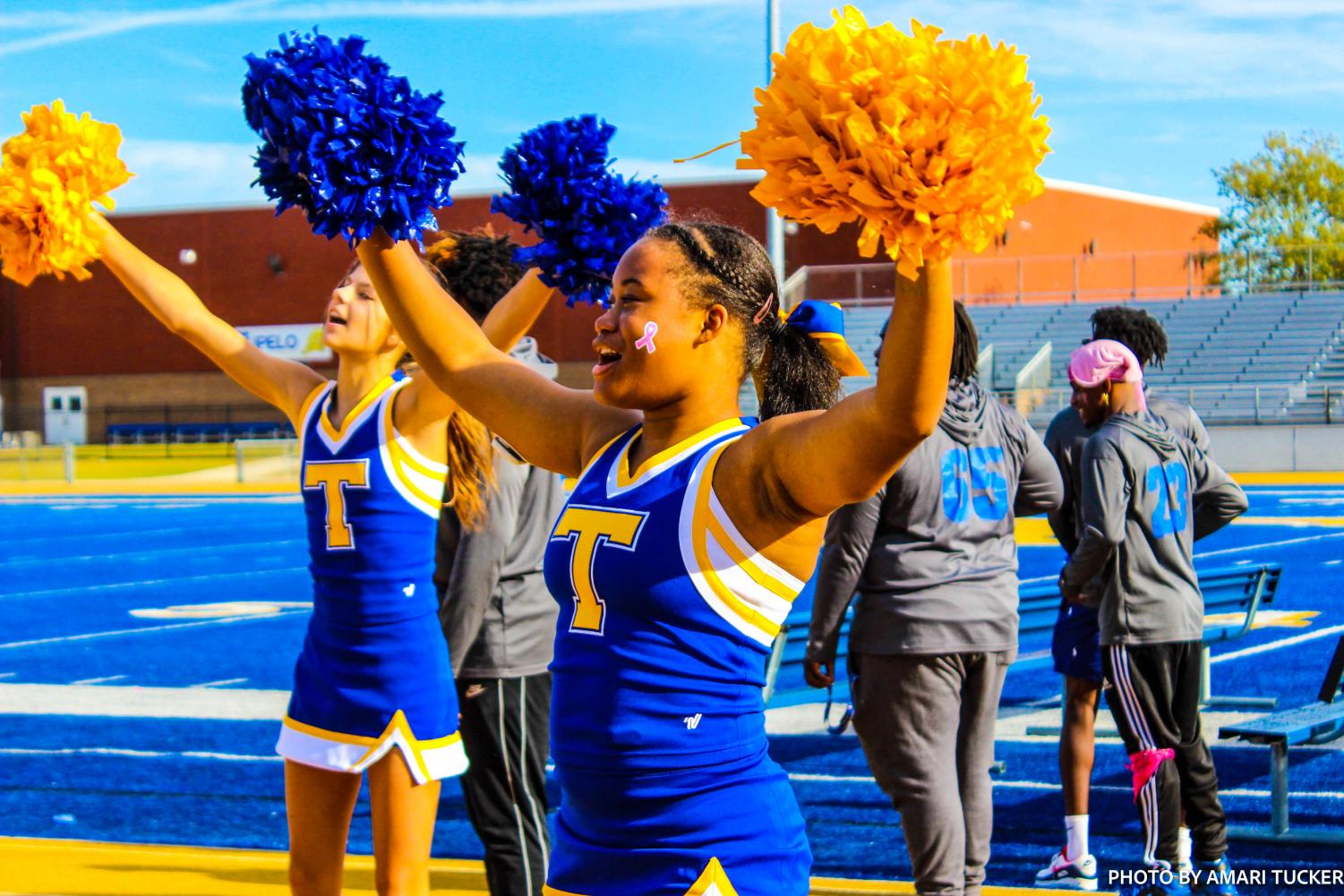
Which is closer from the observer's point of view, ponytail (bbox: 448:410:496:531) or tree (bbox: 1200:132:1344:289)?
ponytail (bbox: 448:410:496:531)

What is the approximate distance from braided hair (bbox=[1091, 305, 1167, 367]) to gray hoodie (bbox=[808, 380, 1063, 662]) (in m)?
1.37

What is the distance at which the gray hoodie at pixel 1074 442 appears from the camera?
5.47 meters

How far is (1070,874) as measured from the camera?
5195 mm

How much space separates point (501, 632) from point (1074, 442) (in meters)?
2.40

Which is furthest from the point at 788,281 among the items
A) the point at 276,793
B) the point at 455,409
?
the point at 455,409

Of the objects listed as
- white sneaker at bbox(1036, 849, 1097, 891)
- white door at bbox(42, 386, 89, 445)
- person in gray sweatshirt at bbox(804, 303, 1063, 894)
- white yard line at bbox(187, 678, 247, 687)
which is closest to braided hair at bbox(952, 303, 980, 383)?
person in gray sweatshirt at bbox(804, 303, 1063, 894)

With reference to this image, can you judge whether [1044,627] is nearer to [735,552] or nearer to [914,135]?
[735,552]

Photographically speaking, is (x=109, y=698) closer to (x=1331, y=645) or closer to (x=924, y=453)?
(x=924, y=453)

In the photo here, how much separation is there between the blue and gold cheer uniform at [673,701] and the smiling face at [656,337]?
0.12 meters

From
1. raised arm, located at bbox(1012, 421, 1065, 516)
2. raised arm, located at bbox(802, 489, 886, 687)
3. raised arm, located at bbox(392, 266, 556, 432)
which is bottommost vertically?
raised arm, located at bbox(802, 489, 886, 687)

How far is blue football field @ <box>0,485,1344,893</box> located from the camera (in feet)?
19.3

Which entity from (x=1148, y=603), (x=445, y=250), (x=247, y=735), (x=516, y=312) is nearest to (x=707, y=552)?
(x=516, y=312)

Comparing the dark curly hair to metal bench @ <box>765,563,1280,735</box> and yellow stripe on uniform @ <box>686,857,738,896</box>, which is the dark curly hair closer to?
yellow stripe on uniform @ <box>686,857,738,896</box>

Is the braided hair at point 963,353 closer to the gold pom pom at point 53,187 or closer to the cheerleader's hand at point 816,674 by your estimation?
the cheerleader's hand at point 816,674
